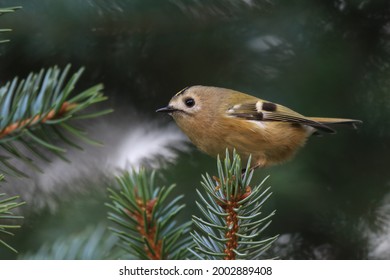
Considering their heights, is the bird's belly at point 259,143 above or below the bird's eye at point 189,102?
below

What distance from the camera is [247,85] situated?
5.02 ft

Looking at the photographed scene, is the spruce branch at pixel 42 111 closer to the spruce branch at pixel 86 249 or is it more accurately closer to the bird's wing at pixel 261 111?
the spruce branch at pixel 86 249

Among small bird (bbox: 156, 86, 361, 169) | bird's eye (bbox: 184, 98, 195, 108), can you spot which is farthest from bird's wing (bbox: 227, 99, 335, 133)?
bird's eye (bbox: 184, 98, 195, 108)

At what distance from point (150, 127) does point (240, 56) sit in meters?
0.31

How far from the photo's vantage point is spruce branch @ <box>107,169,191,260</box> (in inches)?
28.8

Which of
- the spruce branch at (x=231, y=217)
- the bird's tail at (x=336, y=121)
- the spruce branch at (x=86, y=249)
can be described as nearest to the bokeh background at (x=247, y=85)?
the bird's tail at (x=336, y=121)

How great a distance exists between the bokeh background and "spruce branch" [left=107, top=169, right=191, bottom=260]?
0.60m

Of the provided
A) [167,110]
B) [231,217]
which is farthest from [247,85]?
[231,217]

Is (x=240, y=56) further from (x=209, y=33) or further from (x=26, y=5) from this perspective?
(x=26, y=5)

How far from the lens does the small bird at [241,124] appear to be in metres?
1.48

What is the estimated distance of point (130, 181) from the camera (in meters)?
0.73

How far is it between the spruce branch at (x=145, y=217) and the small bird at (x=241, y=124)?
0.66 meters

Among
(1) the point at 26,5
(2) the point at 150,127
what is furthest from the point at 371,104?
(1) the point at 26,5

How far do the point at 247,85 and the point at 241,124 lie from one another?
0.35ft
